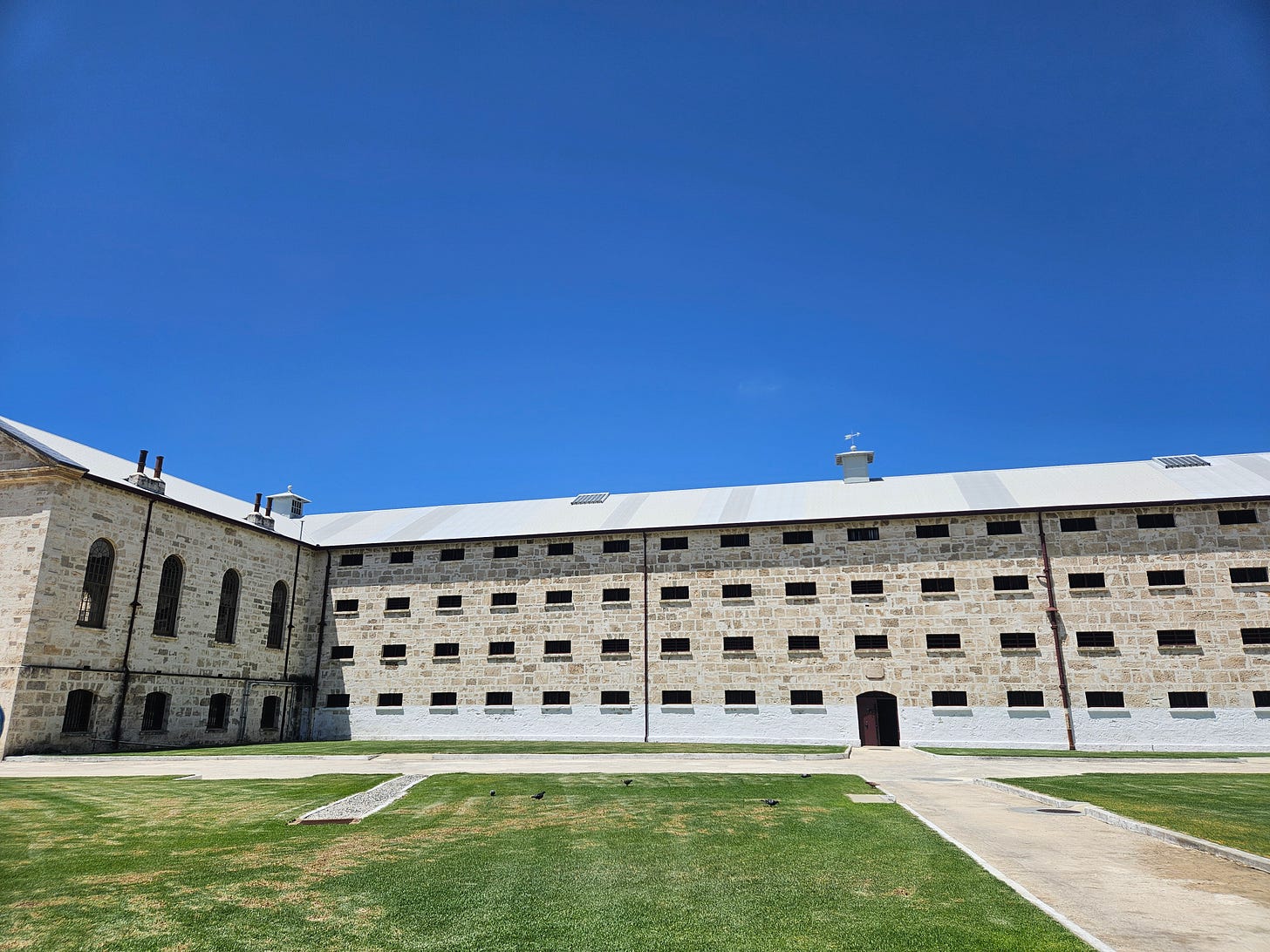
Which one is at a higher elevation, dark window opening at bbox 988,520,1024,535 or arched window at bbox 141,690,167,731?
dark window opening at bbox 988,520,1024,535

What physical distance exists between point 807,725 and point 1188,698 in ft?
43.2

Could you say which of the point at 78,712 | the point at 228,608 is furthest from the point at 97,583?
the point at 228,608

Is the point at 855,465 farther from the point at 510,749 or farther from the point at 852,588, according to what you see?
the point at 510,749

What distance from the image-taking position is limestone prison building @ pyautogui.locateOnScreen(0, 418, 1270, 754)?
2666 cm

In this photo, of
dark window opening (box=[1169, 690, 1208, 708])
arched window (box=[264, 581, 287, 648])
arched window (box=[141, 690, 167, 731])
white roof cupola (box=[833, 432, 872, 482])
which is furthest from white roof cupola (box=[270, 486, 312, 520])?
dark window opening (box=[1169, 690, 1208, 708])

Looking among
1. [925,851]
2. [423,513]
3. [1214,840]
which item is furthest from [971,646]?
[423,513]

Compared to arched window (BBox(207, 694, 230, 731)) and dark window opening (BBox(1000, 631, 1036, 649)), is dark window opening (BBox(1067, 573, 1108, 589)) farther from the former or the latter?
arched window (BBox(207, 694, 230, 731))

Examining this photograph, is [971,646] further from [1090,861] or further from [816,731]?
[1090,861]

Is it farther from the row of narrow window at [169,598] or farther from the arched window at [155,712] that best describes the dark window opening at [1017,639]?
the arched window at [155,712]

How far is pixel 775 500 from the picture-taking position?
35.6m

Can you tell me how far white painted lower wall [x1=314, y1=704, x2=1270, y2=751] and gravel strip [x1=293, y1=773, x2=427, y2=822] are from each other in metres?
16.1

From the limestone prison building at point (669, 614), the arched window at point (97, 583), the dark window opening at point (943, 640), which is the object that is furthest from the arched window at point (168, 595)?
the dark window opening at point (943, 640)

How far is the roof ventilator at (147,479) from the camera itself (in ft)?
94.2

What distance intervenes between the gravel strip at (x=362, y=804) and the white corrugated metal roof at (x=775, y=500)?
711 inches
